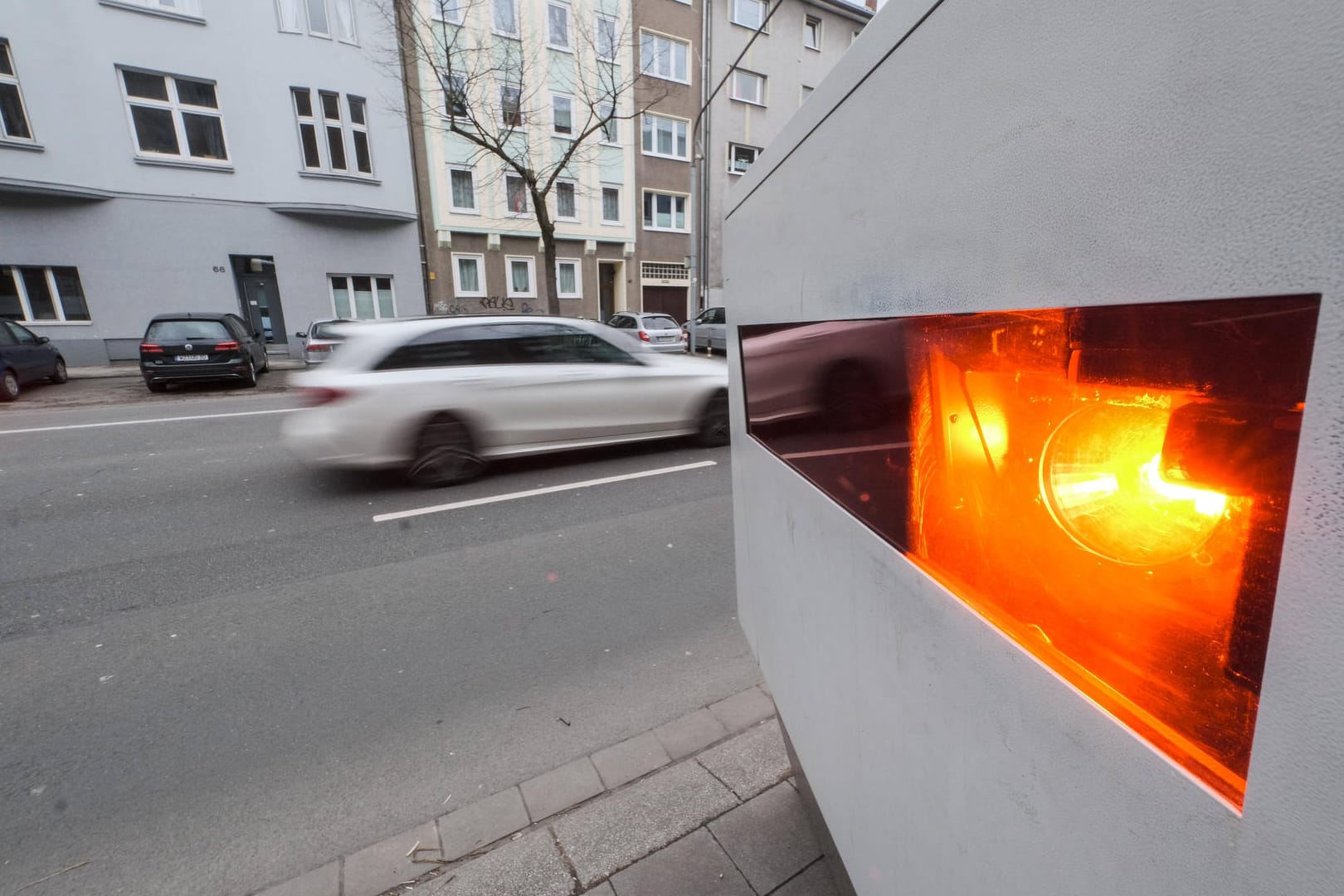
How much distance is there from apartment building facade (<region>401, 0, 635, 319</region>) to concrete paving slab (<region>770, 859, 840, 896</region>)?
19.3m

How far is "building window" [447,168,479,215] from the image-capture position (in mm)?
20016

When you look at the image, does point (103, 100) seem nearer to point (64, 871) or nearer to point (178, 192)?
point (178, 192)

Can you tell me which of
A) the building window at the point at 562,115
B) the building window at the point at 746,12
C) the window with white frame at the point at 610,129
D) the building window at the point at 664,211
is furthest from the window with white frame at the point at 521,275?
the building window at the point at 746,12

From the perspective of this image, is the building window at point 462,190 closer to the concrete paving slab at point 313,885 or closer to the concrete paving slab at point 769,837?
the concrete paving slab at point 313,885

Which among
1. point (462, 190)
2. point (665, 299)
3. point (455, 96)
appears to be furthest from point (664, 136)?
point (455, 96)

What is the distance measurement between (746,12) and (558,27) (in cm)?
750

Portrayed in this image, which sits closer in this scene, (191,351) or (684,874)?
(684,874)

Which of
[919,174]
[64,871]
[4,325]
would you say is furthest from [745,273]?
[4,325]

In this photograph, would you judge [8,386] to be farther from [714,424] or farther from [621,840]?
[621,840]

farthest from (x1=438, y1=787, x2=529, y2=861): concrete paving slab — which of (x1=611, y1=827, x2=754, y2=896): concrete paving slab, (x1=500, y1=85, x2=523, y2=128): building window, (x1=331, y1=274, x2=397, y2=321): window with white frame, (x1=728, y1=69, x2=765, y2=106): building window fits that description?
(x1=728, y1=69, x2=765, y2=106): building window

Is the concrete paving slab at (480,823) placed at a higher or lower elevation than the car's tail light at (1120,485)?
lower

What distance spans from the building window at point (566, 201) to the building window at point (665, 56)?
16.3ft

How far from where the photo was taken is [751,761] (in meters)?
2.23

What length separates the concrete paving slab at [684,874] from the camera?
1.72 metres
